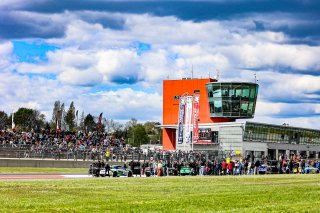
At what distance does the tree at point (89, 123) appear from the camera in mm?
159500

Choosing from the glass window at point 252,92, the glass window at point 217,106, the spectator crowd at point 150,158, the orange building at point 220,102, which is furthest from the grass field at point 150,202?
the glass window at point 252,92

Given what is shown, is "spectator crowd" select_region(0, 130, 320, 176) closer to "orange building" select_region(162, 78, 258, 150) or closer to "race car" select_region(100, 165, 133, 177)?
"race car" select_region(100, 165, 133, 177)

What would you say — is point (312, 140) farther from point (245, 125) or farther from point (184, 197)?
point (184, 197)

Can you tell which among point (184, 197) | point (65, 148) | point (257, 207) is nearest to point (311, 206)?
point (257, 207)

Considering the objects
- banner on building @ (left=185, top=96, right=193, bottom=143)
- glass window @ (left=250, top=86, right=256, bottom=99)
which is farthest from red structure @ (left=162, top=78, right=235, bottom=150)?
banner on building @ (left=185, top=96, right=193, bottom=143)

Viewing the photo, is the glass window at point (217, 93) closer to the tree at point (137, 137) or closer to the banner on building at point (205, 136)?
the banner on building at point (205, 136)

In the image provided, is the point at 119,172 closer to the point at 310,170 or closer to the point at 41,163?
the point at 41,163

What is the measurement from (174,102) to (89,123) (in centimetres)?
3381

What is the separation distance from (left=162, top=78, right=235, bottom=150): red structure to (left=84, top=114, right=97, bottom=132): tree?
20477 mm

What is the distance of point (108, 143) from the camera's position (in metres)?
97.4

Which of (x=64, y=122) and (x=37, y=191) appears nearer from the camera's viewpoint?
(x=37, y=191)

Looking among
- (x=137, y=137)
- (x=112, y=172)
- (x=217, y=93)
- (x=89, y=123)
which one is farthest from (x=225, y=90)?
(x=112, y=172)

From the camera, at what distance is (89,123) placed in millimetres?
167500

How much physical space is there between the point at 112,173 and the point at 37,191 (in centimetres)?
2565
